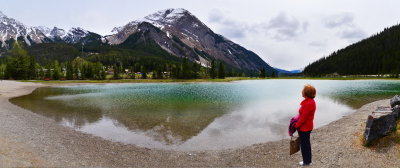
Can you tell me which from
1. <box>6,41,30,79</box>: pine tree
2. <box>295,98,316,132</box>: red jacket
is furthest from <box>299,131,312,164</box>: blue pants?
<box>6,41,30,79</box>: pine tree

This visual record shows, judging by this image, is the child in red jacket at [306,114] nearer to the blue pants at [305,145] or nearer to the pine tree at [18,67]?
the blue pants at [305,145]

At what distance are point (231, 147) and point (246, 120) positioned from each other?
31.1ft

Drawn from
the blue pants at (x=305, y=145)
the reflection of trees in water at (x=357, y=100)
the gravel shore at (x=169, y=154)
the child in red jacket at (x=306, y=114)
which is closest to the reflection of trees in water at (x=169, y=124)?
the gravel shore at (x=169, y=154)

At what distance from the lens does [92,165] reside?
11672mm

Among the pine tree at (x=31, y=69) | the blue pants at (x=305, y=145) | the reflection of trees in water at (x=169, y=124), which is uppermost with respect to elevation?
the pine tree at (x=31, y=69)

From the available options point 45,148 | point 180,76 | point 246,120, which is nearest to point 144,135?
point 45,148

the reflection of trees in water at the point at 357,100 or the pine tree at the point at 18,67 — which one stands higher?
the pine tree at the point at 18,67

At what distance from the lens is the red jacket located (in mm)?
9992

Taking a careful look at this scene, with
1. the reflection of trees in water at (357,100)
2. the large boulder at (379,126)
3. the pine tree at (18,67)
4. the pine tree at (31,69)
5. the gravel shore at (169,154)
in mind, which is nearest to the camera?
the gravel shore at (169,154)

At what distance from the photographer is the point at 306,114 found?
33.1ft

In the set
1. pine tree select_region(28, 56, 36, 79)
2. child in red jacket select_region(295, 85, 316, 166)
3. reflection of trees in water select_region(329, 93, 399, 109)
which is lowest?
reflection of trees in water select_region(329, 93, 399, 109)

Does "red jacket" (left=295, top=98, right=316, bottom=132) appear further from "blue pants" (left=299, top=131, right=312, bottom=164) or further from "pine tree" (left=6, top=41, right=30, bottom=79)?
"pine tree" (left=6, top=41, right=30, bottom=79)

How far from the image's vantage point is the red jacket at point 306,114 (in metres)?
9.99

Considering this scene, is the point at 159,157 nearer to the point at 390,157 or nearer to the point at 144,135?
the point at 144,135
